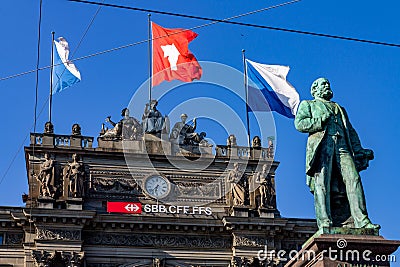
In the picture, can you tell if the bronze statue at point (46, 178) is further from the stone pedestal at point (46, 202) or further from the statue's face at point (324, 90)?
the statue's face at point (324, 90)

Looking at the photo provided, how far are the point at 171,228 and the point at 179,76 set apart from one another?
8.00 meters

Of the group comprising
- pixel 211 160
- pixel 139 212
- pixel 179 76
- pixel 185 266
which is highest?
pixel 179 76

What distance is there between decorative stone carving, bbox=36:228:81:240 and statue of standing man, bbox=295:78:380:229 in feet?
101

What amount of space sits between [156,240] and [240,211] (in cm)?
475

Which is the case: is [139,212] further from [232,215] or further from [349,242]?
[349,242]

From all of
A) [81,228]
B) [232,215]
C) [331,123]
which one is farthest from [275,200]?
[331,123]

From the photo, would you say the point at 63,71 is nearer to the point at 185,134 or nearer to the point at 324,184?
the point at 185,134

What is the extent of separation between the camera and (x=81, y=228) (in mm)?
43906

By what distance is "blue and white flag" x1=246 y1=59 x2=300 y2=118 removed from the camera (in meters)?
44.4

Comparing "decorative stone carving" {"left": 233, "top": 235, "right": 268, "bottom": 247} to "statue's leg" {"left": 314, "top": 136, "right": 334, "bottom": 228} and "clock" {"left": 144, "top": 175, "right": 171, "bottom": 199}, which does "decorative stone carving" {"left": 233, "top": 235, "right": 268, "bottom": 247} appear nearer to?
"clock" {"left": 144, "top": 175, "right": 171, "bottom": 199}

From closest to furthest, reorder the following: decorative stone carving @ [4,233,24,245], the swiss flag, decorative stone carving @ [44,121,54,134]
Result: decorative stone carving @ [4,233,24,245], the swiss flag, decorative stone carving @ [44,121,54,134]

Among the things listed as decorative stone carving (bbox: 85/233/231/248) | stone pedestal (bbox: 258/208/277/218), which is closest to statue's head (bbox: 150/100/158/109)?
decorative stone carving (bbox: 85/233/231/248)

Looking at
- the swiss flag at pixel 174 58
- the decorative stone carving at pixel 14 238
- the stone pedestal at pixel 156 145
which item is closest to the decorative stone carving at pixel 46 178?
the decorative stone carving at pixel 14 238

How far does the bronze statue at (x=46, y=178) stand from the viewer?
44.5 m
